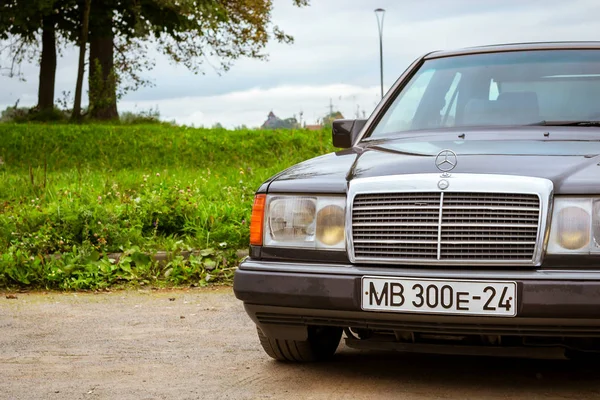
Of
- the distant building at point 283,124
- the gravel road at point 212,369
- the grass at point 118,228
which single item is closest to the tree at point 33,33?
the distant building at point 283,124

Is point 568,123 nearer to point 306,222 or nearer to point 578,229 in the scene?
point 578,229

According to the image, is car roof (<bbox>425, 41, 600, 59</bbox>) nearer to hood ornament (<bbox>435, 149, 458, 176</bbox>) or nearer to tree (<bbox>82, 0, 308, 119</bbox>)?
hood ornament (<bbox>435, 149, 458, 176</bbox>)

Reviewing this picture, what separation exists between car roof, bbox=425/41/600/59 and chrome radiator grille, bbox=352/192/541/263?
1921 mm

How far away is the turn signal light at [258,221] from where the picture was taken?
15.9 ft

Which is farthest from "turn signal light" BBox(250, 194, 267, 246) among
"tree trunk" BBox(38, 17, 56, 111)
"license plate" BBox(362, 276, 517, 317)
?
"tree trunk" BBox(38, 17, 56, 111)

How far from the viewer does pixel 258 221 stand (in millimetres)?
4887

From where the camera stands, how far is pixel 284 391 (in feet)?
15.6

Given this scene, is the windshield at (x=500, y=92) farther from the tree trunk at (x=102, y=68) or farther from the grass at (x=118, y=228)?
the tree trunk at (x=102, y=68)

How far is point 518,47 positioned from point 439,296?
2.27m

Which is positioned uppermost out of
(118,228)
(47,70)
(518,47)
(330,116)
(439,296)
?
(47,70)

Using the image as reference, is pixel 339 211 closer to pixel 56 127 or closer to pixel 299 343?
pixel 299 343

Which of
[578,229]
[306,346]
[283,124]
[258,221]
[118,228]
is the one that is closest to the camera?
[578,229]

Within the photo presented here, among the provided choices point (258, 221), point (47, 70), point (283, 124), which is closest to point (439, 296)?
point (258, 221)

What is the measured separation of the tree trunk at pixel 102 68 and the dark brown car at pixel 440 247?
2368 centimetres
